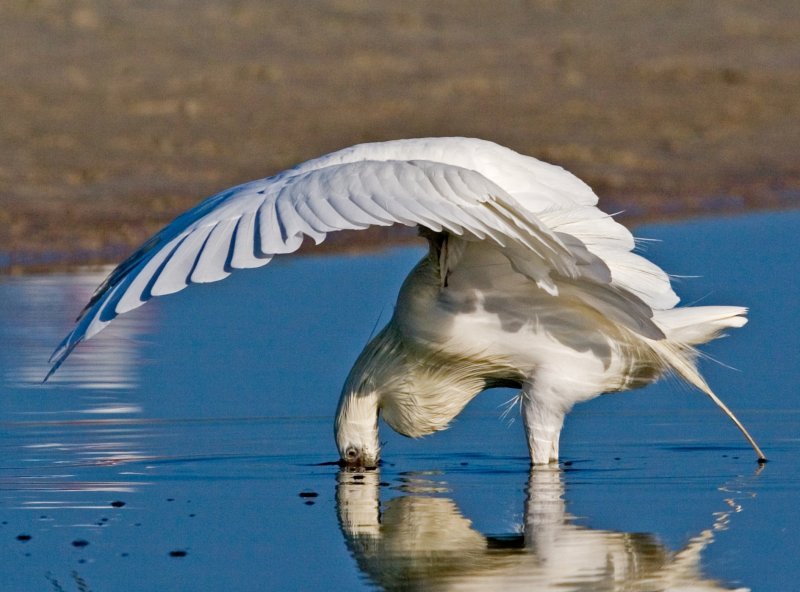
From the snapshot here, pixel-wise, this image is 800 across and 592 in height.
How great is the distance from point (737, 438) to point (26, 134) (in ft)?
30.7

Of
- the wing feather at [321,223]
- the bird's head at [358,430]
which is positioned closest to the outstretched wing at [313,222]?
the wing feather at [321,223]

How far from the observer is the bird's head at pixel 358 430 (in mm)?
6320

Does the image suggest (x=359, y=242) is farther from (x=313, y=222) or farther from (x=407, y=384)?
(x=313, y=222)

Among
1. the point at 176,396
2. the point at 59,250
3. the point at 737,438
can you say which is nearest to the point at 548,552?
the point at 737,438

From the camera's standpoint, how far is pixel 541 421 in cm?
609

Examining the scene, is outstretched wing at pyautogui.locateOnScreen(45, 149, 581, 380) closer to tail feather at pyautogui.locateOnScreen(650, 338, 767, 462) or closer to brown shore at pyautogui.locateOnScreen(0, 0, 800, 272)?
tail feather at pyautogui.locateOnScreen(650, 338, 767, 462)

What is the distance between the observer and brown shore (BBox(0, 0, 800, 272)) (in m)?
13.9

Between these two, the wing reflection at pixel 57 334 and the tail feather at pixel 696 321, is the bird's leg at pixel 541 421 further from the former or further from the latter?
the wing reflection at pixel 57 334

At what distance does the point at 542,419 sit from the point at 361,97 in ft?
36.5

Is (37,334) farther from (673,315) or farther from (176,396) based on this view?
(673,315)

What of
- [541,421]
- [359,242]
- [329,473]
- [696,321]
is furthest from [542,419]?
[359,242]

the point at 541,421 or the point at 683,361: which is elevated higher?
the point at 683,361

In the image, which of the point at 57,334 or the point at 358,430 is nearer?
the point at 358,430

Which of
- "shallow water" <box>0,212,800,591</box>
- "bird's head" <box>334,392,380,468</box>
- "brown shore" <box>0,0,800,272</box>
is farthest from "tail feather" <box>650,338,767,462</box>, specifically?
"brown shore" <box>0,0,800,272</box>
